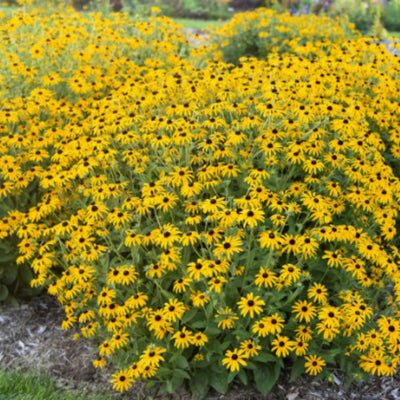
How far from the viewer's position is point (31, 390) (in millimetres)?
3312

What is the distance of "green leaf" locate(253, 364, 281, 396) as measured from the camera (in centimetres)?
318

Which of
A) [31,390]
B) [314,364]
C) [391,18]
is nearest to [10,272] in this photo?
[31,390]

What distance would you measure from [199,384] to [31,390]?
1.09 metres

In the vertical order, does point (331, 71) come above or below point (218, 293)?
above

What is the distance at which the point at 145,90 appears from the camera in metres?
4.75

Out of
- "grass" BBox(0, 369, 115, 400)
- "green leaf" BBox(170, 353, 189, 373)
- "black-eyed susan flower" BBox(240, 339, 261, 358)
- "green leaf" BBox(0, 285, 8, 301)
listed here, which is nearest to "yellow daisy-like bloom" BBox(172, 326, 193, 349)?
"green leaf" BBox(170, 353, 189, 373)

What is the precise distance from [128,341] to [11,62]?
321cm

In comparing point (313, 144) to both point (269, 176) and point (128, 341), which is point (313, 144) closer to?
point (269, 176)

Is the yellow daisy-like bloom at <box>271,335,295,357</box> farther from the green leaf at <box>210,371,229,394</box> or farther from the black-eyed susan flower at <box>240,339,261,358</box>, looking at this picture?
the green leaf at <box>210,371,229,394</box>

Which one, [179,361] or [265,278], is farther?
[179,361]

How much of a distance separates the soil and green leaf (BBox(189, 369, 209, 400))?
0.31ft

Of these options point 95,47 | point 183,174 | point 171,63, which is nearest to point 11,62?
point 95,47

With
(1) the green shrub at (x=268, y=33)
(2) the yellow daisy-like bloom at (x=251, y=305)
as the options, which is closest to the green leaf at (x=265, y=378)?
(2) the yellow daisy-like bloom at (x=251, y=305)

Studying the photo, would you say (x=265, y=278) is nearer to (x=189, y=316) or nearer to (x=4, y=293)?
(x=189, y=316)
